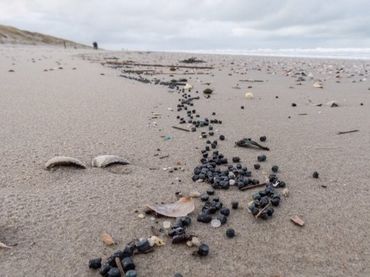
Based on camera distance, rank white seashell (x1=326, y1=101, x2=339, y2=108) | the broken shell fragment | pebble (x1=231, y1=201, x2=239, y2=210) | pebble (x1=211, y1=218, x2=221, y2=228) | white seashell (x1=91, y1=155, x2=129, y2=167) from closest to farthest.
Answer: pebble (x1=211, y1=218, x2=221, y2=228) < pebble (x1=231, y1=201, x2=239, y2=210) < the broken shell fragment < white seashell (x1=91, y1=155, x2=129, y2=167) < white seashell (x1=326, y1=101, x2=339, y2=108)

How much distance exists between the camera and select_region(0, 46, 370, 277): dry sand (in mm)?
1714

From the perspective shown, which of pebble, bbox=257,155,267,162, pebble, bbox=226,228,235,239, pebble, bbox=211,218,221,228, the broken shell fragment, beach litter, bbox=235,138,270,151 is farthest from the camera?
beach litter, bbox=235,138,270,151

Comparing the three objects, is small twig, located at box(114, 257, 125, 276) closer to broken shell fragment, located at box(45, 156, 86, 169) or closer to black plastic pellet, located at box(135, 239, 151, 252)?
black plastic pellet, located at box(135, 239, 151, 252)

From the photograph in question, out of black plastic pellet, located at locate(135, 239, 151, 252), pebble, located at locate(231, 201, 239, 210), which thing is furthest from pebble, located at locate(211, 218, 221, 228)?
black plastic pellet, located at locate(135, 239, 151, 252)

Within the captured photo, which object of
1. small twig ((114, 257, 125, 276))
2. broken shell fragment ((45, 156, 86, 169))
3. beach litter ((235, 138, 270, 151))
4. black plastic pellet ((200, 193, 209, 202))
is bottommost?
beach litter ((235, 138, 270, 151))

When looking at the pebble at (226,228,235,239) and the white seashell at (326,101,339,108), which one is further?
the white seashell at (326,101,339,108)

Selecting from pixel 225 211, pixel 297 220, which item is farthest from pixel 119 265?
pixel 297 220

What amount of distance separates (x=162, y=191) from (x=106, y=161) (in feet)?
1.86

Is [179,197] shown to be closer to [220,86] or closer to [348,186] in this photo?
[348,186]

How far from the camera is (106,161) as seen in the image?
2.72 meters

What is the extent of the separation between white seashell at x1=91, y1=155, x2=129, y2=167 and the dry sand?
63 millimetres

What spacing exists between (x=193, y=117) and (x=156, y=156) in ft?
5.03

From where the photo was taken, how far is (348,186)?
2508 millimetres

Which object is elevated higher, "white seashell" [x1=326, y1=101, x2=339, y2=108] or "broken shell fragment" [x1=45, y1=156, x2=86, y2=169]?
"broken shell fragment" [x1=45, y1=156, x2=86, y2=169]
